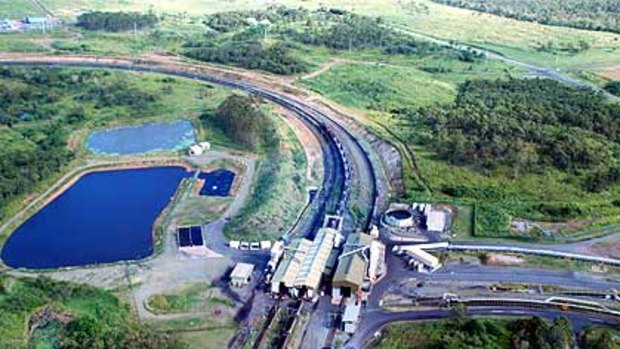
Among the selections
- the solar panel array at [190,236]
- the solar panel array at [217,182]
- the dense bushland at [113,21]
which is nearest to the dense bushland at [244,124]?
the solar panel array at [217,182]

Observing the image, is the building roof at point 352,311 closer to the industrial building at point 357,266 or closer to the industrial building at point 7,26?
the industrial building at point 357,266

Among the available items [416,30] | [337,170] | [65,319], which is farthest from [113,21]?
[65,319]

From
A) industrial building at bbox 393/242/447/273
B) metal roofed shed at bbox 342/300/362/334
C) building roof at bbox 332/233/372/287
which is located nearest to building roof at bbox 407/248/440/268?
industrial building at bbox 393/242/447/273

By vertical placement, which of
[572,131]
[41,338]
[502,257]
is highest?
[572,131]

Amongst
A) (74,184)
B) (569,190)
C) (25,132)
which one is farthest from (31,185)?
(569,190)

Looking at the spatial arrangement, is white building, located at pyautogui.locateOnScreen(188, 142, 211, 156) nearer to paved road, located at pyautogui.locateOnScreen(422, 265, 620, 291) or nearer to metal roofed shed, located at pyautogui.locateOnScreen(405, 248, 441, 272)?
metal roofed shed, located at pyautogui.locateOnScreen(405, 248, 441, 272)

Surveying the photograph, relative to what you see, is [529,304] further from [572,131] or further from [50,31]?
[50,31]
